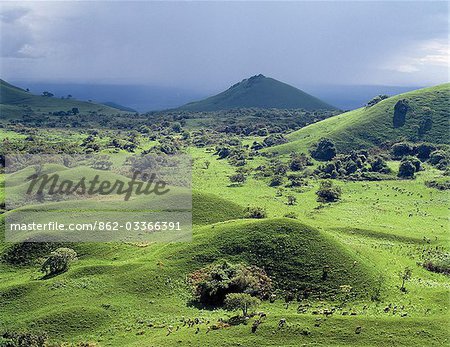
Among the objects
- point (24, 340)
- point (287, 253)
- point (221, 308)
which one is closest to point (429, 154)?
point (287, 253)

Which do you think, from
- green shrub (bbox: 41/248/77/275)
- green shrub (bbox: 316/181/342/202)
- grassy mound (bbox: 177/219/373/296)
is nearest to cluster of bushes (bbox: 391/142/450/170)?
green shrub (bbox: 316/181/342/202)

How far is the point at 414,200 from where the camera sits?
136 meters

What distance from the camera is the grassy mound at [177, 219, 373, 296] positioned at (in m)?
63.9

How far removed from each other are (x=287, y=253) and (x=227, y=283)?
1314 centimetres

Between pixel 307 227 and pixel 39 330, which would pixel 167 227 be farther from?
pixel 39 330

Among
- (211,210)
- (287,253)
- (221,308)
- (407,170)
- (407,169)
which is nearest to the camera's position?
(221,308)

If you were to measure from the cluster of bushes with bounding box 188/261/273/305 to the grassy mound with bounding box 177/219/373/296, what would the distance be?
244cm

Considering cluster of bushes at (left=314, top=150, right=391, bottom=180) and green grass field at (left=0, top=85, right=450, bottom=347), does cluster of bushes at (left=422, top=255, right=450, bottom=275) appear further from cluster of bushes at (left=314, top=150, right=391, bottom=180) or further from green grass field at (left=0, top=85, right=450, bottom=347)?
cluster of bushes at (left=314, top=150, right=391, bottom=180)

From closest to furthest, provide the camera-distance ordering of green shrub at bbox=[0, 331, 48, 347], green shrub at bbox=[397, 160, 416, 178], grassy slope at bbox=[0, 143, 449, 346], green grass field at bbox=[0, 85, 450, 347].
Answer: grassy slope at bbox=[0, 143, 449, 346], green shrub at bbox=[0, 331, 48, 347], green grass field at bbox=[0, 85, 450, 347], green shrub at bbox=[397, 160, 416, 178]

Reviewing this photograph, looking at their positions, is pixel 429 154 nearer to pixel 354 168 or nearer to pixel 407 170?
pixel 407 170

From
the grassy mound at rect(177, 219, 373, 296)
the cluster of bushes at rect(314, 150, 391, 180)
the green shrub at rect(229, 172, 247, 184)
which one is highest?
the cluster of bushes at rect(314, 150, 391, 180)

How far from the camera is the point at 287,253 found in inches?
2702

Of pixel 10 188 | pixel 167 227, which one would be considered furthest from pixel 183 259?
pixel 10 188

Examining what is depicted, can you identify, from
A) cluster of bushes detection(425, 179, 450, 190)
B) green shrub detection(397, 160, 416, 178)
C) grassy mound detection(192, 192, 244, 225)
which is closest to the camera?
grassy mound detection(192, 192, 244, 225)
